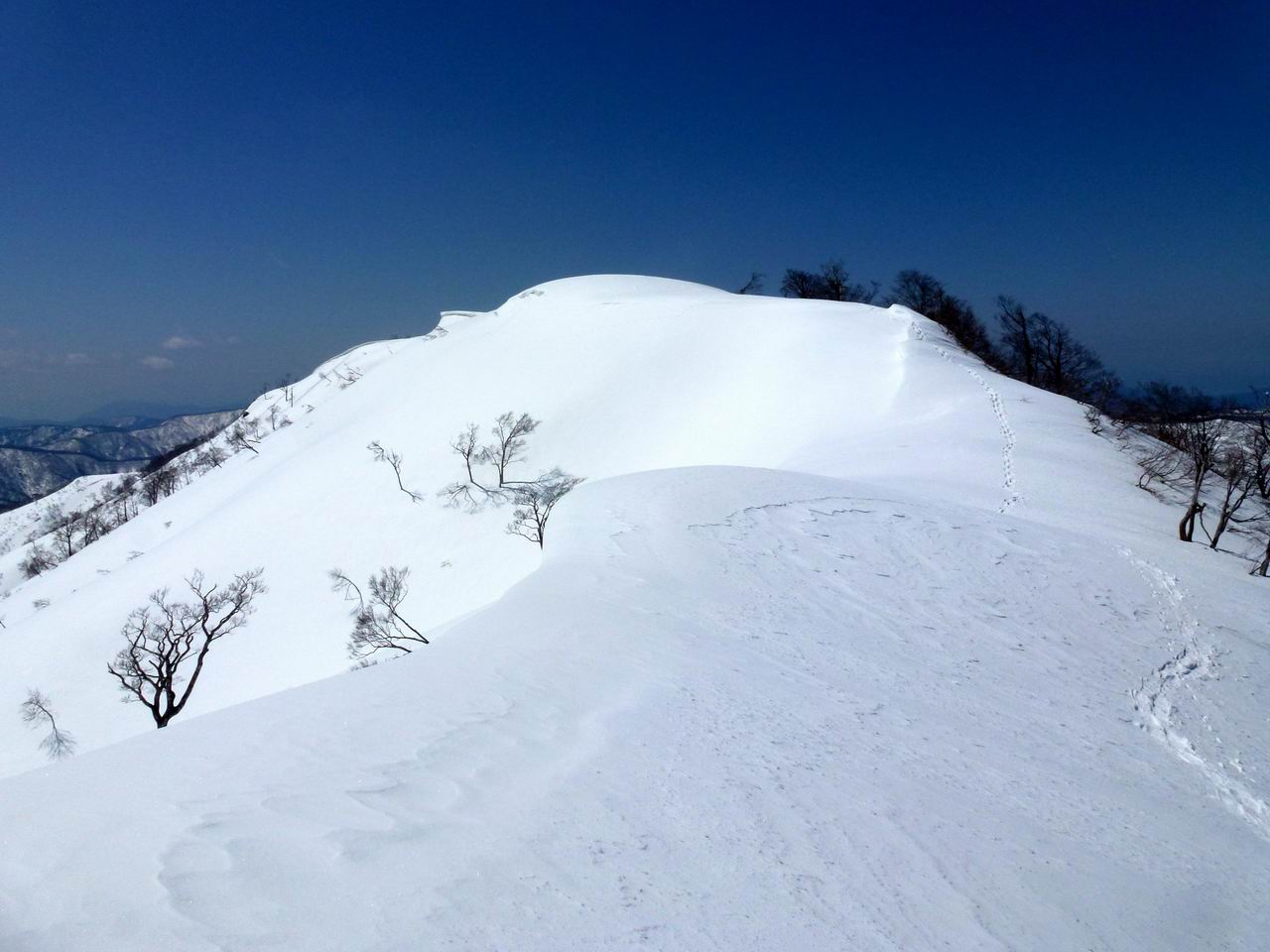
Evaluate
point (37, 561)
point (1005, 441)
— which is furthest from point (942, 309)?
point (37, 561)

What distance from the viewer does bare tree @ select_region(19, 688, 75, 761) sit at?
21.1 metres

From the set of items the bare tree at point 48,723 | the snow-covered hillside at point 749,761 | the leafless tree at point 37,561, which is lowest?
the leafless tree at point 37,561

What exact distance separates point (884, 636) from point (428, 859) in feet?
19.5

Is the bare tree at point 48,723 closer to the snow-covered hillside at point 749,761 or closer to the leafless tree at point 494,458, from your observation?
the leafless tree at point 494,458

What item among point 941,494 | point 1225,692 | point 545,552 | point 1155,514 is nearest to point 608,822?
point 545,552

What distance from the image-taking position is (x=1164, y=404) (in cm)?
1847

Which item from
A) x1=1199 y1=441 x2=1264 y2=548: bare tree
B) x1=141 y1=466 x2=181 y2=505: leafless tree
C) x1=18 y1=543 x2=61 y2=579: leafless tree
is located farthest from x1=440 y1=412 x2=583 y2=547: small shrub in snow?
x1=18 y1=543 x2=61 y2=579: leafless tree

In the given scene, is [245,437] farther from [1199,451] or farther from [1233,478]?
[1233,478]

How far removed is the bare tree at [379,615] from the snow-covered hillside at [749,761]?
1082cm

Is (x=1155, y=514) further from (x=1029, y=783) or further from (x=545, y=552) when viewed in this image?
(x=545, y=552)

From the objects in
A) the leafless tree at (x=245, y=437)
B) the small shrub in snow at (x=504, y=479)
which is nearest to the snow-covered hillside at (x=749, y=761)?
the small shrub in snow at (x=504, y=479)

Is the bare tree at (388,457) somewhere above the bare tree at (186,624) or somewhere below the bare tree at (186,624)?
above

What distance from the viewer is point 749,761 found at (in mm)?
4617

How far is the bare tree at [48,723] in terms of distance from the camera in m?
21.1
